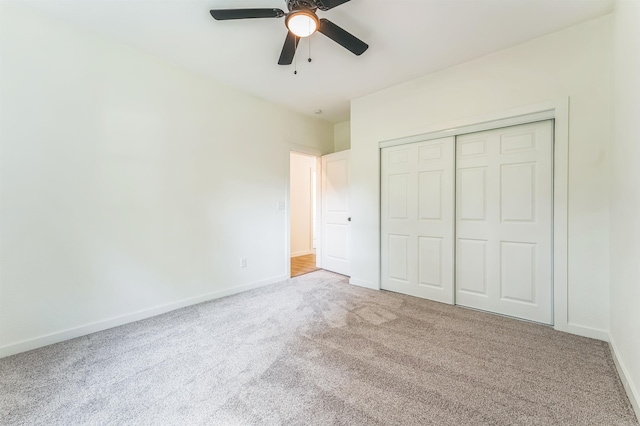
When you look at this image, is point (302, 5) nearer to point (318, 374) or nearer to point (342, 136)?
point (318, 374)

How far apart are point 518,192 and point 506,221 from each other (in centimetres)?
30

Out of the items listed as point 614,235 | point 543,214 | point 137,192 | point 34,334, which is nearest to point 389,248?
point 543,214

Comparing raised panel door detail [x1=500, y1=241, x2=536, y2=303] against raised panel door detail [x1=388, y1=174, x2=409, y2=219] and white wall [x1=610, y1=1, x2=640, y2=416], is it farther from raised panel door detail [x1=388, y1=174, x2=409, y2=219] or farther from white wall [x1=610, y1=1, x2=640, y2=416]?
raised panel door detail [x1=388, y1=174, x2=409, y2=219]

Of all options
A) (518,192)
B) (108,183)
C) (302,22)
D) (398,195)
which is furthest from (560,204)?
(108,183)

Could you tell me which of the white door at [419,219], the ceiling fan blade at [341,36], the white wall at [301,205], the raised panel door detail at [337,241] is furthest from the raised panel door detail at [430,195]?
the white wall at [301,205]

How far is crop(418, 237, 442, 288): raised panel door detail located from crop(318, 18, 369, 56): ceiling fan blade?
2.14 m

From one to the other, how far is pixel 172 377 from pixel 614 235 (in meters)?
3.23

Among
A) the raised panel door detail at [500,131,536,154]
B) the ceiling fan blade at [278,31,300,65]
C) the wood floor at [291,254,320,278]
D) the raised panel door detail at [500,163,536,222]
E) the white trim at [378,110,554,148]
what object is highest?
the ceiling fan blade at [278,31,300,65]

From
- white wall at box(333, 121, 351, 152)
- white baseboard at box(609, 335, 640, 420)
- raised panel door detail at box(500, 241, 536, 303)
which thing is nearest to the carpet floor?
white baseboard at box(609, 335, 640, 420)

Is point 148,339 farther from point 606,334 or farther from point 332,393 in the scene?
point 606,334

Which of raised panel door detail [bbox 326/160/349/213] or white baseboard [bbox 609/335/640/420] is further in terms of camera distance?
raised panel door detail [bbox 326/160/349/213]

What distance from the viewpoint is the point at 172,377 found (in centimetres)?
168

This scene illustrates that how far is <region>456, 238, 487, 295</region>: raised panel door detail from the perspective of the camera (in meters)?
2.72

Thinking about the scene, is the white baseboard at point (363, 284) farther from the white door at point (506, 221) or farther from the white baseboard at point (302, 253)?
the white baseboard at point (302, 253)
